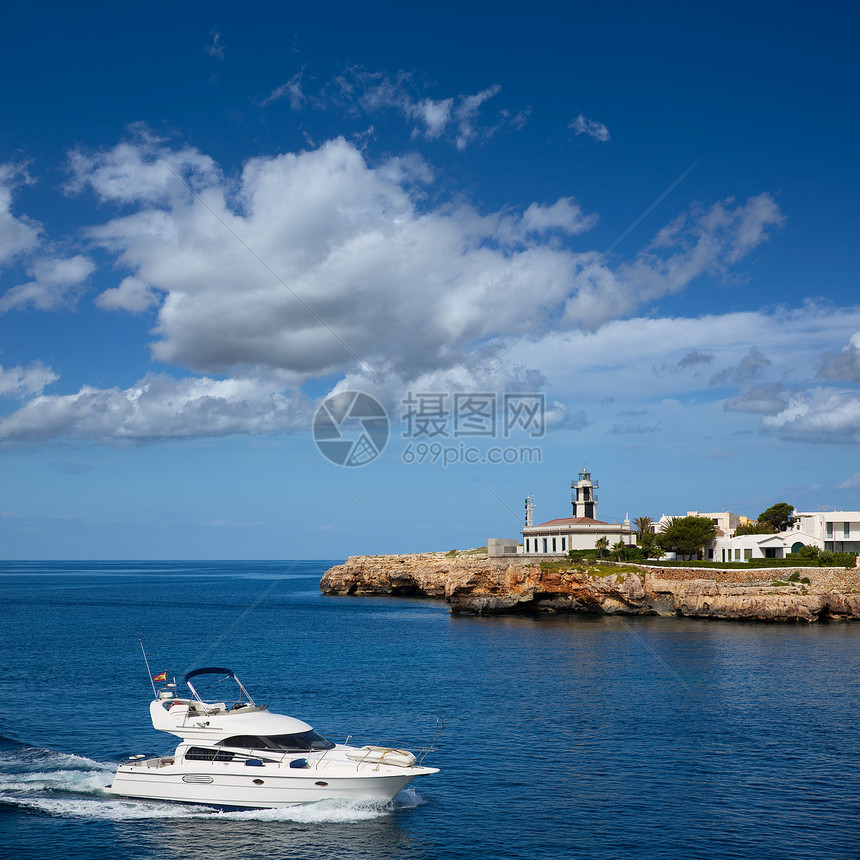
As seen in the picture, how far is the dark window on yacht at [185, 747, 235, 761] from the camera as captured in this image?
30594mm

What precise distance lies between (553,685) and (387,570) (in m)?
102

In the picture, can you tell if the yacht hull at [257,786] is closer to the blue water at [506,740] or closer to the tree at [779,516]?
the blue water at [506,740]

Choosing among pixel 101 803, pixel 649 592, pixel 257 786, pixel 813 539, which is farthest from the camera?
pixel 813 539

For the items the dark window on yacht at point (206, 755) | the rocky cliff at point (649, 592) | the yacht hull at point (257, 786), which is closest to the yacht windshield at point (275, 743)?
the dark window on yacht at point (206, 755)

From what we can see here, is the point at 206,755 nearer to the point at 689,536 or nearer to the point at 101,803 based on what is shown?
the point at 101,803

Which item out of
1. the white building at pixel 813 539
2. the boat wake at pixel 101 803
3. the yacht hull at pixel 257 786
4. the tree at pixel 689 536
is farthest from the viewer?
the tree at pixel 689 536

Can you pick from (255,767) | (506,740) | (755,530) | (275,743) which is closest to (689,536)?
(755,530)

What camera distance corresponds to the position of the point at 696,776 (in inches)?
1284

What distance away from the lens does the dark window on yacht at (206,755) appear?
30.6 metres

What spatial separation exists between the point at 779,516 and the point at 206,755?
12649 cm

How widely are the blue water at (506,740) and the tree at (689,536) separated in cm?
3406

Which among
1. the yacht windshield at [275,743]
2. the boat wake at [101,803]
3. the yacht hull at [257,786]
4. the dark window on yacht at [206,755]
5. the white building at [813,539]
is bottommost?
the boat wake at [101,803]

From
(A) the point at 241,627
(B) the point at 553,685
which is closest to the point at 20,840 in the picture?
(B) the point at 553,685

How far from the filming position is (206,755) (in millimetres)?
30812
